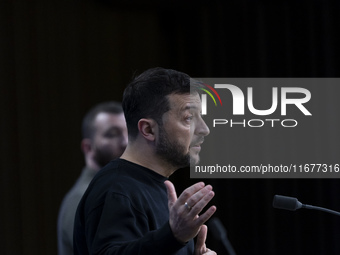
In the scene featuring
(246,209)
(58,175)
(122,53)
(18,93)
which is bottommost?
(246,209)

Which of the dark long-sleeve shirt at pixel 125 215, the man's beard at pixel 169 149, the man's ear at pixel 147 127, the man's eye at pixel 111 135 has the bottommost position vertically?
the dark long-sleeve shirt at pixel 125 215

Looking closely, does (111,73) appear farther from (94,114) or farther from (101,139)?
(101,139)

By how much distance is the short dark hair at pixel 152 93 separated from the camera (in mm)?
1722

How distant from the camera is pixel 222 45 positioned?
17.3ft

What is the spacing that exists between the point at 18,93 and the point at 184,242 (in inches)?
135

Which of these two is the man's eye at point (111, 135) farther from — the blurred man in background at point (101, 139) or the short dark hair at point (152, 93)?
the short dark hair at point (152, 93)

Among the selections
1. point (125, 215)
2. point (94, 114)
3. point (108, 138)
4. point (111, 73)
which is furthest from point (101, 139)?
point (111, 73)

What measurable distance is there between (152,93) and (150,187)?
0.95 feet

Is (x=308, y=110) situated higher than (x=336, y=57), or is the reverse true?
(x=336, y=57)

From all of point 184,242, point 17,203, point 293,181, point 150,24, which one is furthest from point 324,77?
point 184,242

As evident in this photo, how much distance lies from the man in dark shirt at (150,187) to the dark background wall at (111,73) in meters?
2.95

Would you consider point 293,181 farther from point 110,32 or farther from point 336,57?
point 110,32

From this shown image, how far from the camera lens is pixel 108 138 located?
3.01 metres

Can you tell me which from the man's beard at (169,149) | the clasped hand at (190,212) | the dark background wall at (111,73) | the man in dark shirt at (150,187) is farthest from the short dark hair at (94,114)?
the clasped hand at (190,212)
